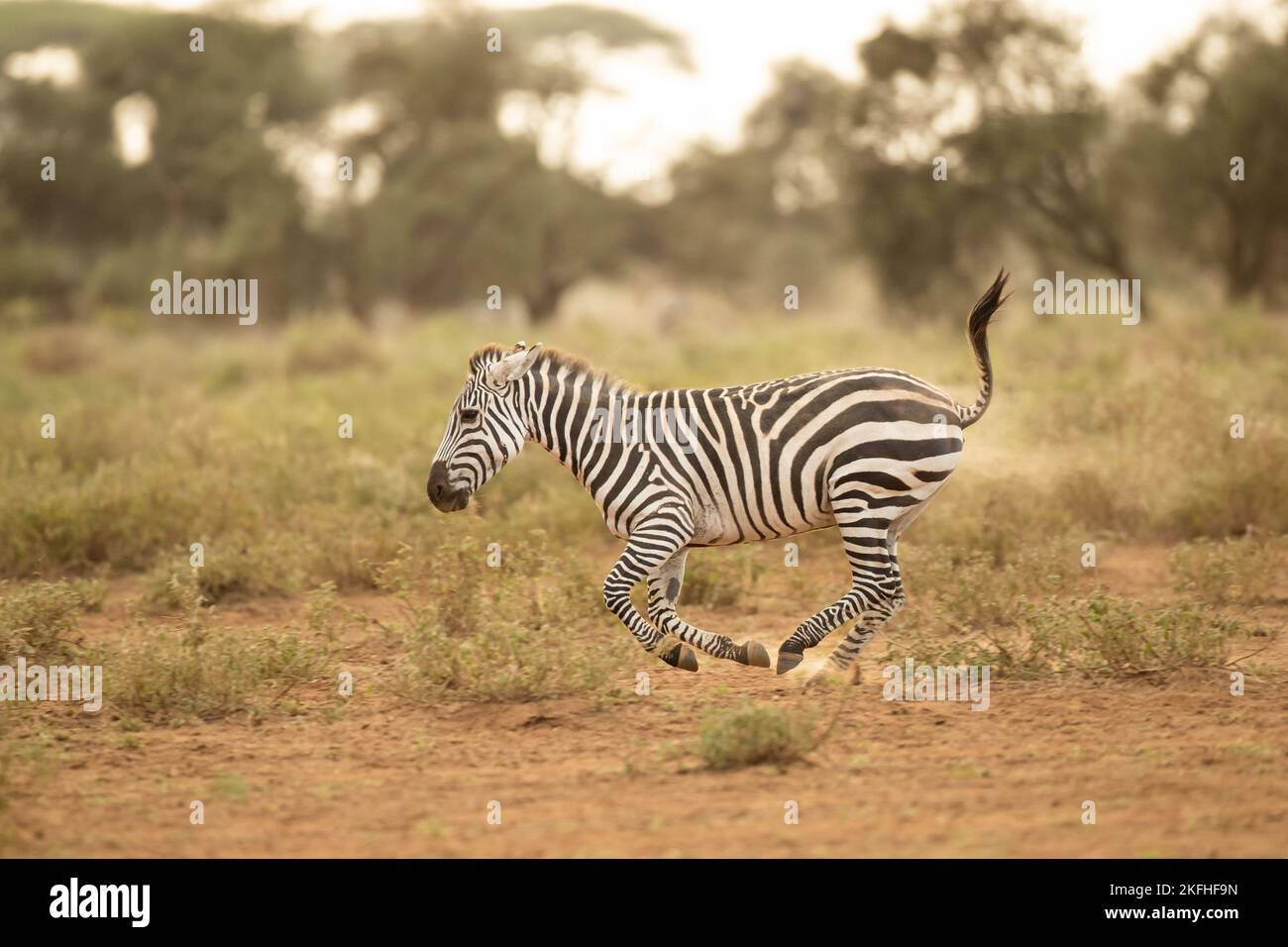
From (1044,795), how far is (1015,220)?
1799 centimetres

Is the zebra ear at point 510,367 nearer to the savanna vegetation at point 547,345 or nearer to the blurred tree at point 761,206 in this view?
the savanna vegetation at point 547,345

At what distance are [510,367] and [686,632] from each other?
1.65m

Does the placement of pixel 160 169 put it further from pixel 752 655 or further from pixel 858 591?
pixel 858 591

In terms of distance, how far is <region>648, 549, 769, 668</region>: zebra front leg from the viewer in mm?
6887

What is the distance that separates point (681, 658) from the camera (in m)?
6.92

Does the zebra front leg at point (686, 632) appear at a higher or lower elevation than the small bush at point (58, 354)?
lower

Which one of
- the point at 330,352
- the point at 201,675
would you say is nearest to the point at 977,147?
the point at 330,352

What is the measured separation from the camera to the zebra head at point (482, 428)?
275 inches

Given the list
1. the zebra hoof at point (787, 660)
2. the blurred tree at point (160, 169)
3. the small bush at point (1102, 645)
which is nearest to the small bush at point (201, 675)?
the zebra hoof at point (787, 660)

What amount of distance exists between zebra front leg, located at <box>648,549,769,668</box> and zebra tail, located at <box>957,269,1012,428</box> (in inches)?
63.8

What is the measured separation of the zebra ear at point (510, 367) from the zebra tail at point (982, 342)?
2254 millimetres

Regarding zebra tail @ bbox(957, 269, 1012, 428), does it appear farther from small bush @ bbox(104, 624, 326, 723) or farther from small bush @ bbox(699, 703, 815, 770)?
small bush @ bbox(104, 624, 326, 723)
